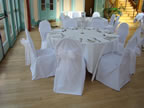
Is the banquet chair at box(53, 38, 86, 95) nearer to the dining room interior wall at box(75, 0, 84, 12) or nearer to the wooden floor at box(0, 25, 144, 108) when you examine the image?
the wooden floor at box(0, 25, 144, 108)

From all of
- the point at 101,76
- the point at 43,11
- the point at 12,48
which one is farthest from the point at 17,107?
the point at 43,11

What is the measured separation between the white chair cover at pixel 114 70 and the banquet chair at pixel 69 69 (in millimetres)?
478

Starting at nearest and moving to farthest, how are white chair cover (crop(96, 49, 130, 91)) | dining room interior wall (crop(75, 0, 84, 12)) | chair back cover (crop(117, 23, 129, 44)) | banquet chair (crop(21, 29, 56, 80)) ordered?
white chair cover (crop(96, 49, 130, 91)) → banquet chair (crop(21, 29, 56, 80)) → chair back cover (crop(117, 23, 129, 44)) → dining room interior wall (crop(75, 0, 84, 12))

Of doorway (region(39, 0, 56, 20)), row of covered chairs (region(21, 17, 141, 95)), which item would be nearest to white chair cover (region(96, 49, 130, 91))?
row of covered chairs (region(21, 17, 141, 95))

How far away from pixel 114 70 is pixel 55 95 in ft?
3.62

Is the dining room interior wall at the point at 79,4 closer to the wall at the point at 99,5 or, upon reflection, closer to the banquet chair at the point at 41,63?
the wall at the point at 99,5

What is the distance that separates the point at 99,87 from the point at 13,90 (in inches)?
59.8

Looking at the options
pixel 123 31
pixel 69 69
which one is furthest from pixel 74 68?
pixel 123 31

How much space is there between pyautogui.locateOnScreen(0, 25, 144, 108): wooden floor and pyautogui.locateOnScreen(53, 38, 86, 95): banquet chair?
131mm

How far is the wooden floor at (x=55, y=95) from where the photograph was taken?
7.42 feet

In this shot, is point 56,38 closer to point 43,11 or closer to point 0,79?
point 0,79

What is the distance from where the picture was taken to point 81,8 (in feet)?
31.2

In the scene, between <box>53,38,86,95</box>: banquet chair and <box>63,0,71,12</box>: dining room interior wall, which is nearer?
<box>53,38,86,95</box>: banquet chair

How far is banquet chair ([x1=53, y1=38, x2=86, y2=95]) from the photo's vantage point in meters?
2.27
